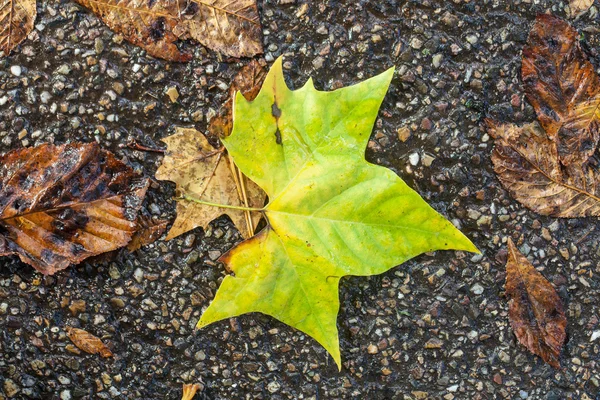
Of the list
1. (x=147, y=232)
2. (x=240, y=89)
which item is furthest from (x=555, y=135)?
(x=147, y=232)

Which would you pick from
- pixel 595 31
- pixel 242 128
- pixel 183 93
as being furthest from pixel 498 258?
pixel 183 93

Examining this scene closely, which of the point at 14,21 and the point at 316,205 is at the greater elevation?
the point at 14,21

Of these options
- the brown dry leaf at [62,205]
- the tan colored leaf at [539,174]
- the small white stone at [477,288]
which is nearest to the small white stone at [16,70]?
the brown dry leaf at [62,205]

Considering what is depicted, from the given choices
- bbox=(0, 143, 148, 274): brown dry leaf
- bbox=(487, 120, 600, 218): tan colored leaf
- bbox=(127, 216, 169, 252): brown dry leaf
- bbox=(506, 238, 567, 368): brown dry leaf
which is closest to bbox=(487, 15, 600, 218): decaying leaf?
bbox=(487, 120, 600, 218): tan colored leaf

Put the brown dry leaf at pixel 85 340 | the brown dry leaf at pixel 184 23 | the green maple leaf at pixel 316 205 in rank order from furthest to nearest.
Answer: the brown dry leaf at pixel 85 340 → the brown dry leaf at pixel 184 23 → the green maple leaf at pixel 316 205

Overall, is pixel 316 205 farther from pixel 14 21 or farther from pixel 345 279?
pixel 14 21

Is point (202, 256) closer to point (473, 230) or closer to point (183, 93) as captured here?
point (183, 93)

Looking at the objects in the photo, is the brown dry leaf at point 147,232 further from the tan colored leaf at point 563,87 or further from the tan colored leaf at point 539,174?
the tan colored leaf at point 563,87
